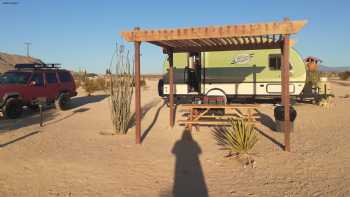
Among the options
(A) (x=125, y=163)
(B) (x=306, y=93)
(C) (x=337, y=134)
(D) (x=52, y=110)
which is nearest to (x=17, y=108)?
(D) (x=52, y=110)

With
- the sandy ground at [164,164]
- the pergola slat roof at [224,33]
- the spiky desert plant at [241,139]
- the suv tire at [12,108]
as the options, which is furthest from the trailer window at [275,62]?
the suv tire at [12,108]

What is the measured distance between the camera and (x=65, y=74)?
1478 cm

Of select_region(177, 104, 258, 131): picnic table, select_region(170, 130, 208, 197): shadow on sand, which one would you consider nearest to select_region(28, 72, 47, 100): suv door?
select_region(177, 104, 258, 131): picnic table

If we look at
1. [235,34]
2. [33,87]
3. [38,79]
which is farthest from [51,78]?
[235,34]

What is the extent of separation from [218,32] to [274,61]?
7.69 m

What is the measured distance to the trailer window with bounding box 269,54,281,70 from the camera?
550 inches

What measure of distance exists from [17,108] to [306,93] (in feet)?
40.0

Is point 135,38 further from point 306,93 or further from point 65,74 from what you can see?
point 306,93

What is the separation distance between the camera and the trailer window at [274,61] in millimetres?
13972

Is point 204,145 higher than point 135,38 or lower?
lower

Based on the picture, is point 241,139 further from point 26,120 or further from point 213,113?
point 26,120

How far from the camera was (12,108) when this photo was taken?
11.9 meters

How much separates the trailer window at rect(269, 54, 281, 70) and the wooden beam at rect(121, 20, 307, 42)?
24.6ft

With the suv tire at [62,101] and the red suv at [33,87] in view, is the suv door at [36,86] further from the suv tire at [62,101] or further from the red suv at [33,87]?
the suv tire at [62,101]
